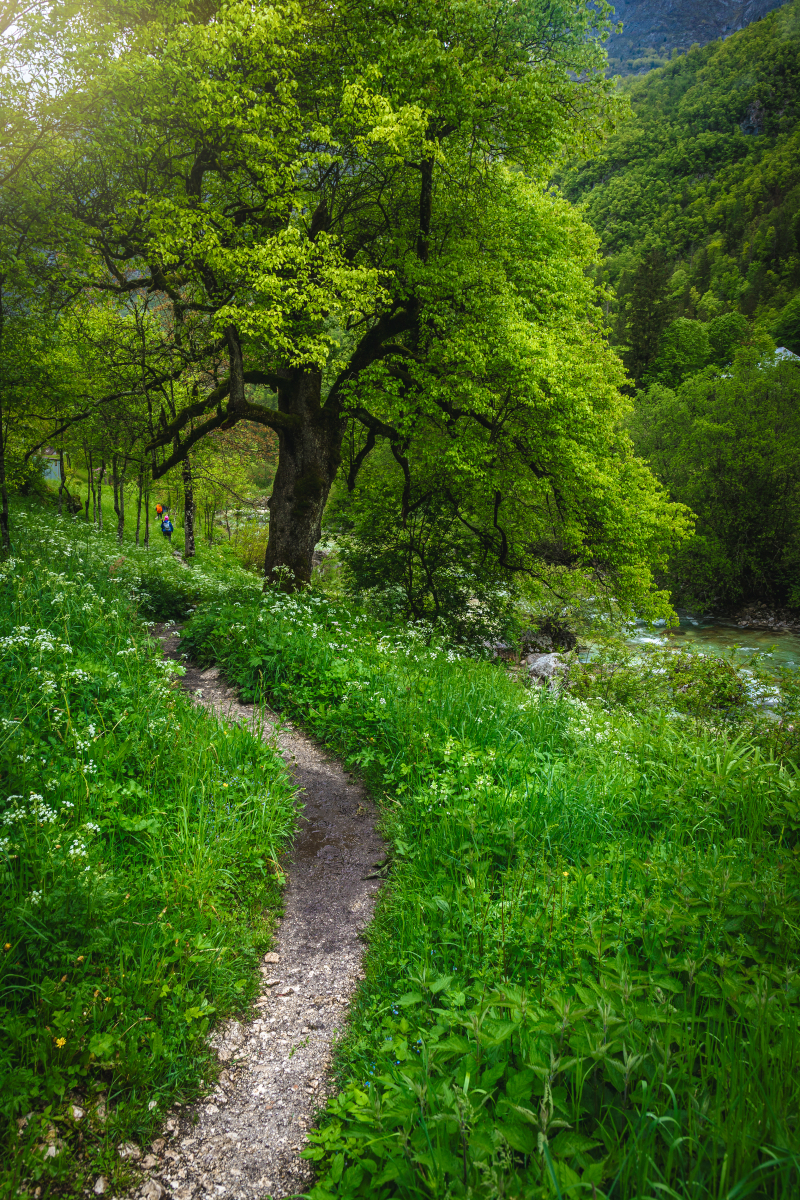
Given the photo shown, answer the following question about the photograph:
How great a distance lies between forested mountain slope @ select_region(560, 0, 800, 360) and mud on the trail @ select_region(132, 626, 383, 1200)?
47.3 metres

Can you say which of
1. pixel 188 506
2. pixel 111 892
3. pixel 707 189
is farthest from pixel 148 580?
pixel 707 189

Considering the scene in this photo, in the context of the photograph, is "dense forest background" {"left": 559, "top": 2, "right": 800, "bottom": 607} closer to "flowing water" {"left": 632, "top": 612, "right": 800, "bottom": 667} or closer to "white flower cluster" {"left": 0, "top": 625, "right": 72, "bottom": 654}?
"flowing water" {"left": 632, "top": 612, "right": 800, "bottom": 667}

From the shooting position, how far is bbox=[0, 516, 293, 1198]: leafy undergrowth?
250 cm

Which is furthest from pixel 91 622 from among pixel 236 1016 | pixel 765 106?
pixel 765 106

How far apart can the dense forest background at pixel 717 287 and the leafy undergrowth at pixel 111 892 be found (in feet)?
42.2

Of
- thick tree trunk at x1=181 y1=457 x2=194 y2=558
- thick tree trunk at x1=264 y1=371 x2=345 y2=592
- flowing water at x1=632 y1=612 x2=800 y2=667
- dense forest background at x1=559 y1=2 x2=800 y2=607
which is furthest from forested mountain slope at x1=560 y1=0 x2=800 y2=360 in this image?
thick tree trunk at x1=264 y1=371 x2=345 y2=592

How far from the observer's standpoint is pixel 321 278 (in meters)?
8.91

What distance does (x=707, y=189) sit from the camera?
344 ft

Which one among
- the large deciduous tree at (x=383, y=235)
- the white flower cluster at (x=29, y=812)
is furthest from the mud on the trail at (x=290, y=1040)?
the large deciduous tree at (x=383, y=235)

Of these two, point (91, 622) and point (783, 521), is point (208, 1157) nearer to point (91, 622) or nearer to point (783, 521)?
point (91, 622)

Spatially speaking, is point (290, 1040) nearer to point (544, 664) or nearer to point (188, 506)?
point (544, 664)

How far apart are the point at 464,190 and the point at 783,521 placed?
25943mm

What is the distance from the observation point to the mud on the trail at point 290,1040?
8.36 ft

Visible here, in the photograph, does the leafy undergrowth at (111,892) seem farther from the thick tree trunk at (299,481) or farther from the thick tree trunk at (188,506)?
the thick tree trunk at (188,506)
